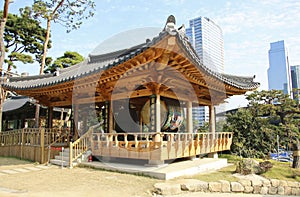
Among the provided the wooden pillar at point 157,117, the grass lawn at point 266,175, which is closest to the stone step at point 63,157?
→ the wooden pillar at point 157,117

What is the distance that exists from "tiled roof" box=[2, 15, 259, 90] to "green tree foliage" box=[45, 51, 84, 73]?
5.29m

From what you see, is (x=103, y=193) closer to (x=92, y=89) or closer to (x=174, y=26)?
(x=174, y=26)

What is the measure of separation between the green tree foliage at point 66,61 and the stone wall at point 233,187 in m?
17.0

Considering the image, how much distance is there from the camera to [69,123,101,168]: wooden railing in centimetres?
882

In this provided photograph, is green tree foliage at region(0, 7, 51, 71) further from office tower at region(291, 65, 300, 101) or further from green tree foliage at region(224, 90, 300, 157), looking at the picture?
office tower at region(291, 65, 300, 101)

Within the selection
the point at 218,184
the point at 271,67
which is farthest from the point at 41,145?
the point at 271,67

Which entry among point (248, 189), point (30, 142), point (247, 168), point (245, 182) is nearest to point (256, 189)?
point (248, 189)

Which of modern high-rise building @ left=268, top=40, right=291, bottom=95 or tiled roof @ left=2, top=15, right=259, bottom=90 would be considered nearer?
tiled roof @ left=2, top=15, right=259, bottom=90

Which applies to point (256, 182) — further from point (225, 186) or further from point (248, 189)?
point (225, 186)

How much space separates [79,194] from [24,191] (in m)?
1.36

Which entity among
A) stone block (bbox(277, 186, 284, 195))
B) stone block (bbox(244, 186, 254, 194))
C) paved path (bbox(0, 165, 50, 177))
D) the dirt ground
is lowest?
stone block (bbox(277, 186, 284, 195))

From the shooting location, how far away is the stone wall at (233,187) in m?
5.68

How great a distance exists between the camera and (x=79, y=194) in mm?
5125

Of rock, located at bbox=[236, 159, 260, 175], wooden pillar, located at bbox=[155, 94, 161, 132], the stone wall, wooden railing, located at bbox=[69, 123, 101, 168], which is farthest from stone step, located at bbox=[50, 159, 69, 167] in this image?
rock, located at bbox=[236, 159, 260, 175]
